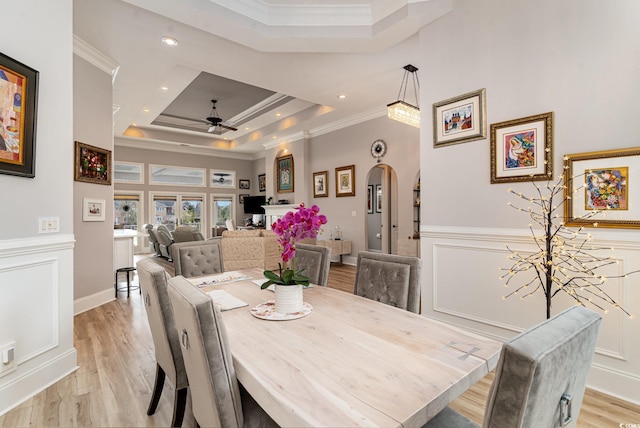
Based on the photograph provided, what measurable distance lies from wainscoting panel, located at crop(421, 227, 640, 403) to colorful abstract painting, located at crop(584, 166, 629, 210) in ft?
0.60

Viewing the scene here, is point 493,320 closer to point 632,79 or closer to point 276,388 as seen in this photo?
point 632,79

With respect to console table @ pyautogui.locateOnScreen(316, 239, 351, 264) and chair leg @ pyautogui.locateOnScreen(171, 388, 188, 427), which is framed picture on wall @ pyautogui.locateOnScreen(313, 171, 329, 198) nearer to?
console table @ pyautogui.locateOnScreen(316, 239, 351, 264)

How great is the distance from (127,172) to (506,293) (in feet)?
31.2

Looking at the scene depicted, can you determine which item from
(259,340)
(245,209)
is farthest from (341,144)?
(259,340)

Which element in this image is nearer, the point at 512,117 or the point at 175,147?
the point at 512,117

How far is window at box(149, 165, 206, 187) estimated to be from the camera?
9094mm

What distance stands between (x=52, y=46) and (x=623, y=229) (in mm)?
4131

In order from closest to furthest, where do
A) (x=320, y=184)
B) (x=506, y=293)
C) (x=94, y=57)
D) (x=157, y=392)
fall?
(x=157, y=392)
(x=506, y=293)
(x=94, y=57)
(x=320, y=184)

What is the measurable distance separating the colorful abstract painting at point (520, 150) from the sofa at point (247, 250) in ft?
12.2

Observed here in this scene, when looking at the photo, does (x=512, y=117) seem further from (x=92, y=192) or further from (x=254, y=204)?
(x=254, y=204)

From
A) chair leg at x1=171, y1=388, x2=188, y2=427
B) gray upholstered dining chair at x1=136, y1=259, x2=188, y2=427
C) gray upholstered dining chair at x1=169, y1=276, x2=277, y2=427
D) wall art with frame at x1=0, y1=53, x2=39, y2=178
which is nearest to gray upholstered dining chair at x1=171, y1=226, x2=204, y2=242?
wall art with frame at x1=0, y1=53, x2=39, y2=178

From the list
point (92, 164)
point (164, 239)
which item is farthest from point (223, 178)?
point (92, 164)

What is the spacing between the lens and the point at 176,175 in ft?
31.4

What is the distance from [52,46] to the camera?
→ 2.24 metres
